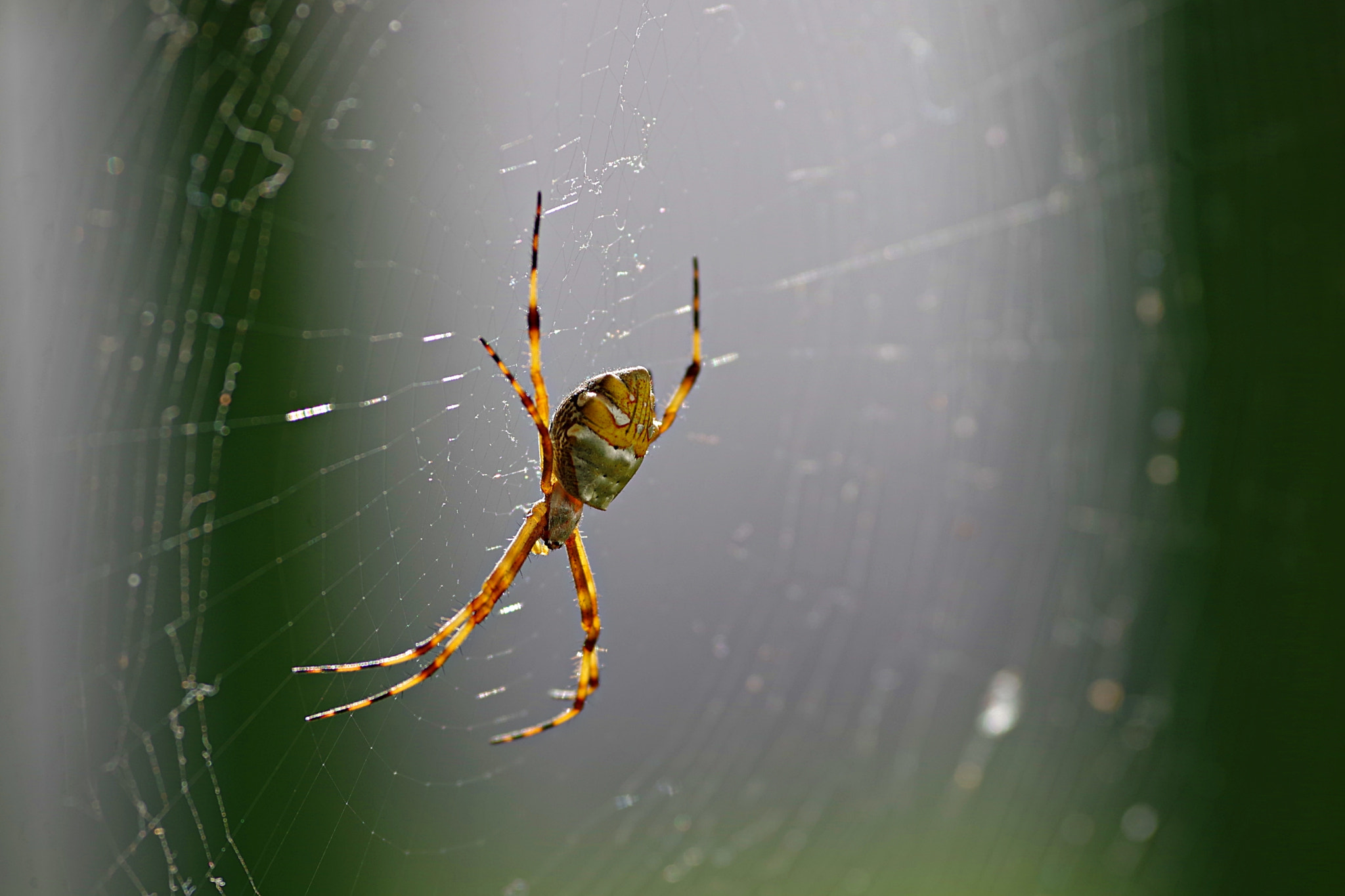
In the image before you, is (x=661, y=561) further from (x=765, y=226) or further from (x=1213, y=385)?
(x=1213, y=385)

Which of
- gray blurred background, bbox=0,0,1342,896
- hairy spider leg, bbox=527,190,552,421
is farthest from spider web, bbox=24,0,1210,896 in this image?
hairy spider leg, bbox=527,190,552,421

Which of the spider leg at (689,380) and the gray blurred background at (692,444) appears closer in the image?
the spider leg at (689,380)

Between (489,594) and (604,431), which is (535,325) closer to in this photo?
(604,431)

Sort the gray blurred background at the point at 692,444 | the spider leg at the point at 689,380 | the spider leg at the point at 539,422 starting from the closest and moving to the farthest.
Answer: the spider leg at the point at 539,422, the spider leg at the point at 689,380, the gray blurred background at the point at 692,444

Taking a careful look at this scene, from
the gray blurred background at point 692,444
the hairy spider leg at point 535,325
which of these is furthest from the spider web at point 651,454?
the hairy spider leg at point 535,325

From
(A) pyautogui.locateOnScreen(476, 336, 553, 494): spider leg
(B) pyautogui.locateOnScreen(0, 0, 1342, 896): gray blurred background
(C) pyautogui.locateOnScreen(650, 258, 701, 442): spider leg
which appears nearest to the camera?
(A) pyautogui.locateOnScreen(476, 336, 553, 494): spider leg

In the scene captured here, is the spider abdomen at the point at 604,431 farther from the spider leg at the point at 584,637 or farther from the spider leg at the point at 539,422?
the spider leg at the point at 584,637

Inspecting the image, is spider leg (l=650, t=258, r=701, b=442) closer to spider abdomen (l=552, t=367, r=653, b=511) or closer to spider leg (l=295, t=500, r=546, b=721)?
spider abdomen (l=552, t=367, r=653, b=511)
